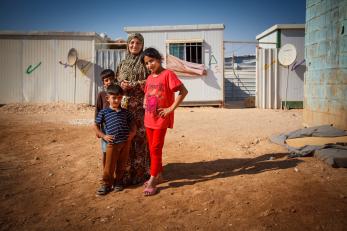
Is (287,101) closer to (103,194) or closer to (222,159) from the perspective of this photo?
(222,159)

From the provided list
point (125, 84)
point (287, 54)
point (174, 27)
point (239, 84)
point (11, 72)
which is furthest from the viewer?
A: point (239, 84)

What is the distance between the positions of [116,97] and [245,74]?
43.9ft

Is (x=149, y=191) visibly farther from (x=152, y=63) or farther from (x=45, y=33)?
(x=45, y=33)

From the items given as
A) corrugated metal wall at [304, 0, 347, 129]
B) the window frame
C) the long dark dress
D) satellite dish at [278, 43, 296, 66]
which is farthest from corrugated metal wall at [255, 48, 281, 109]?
the long dark dress

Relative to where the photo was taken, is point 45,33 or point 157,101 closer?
point 157,101

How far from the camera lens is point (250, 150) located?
463 cm

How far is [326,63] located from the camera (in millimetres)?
5223

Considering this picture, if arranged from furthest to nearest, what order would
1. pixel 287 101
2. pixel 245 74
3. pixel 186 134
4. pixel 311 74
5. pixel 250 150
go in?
pixel 245 74, pixel 287 101, pixel 186 134, pixel 311 74, pixel 250 150

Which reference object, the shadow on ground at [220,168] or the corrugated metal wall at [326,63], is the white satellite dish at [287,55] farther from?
the shadow on ground at [220,168]

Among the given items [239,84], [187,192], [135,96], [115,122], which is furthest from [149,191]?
[239,84]

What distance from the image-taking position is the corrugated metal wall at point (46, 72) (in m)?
12.0

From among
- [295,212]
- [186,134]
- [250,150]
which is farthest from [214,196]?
[186,134]

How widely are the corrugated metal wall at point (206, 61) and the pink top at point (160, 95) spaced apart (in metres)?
8.57

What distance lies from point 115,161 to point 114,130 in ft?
1.15
